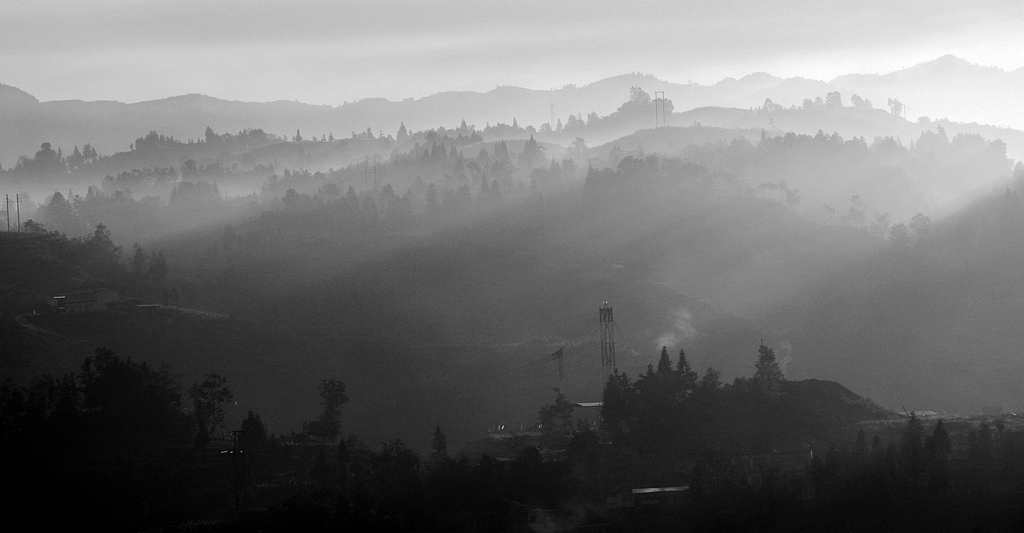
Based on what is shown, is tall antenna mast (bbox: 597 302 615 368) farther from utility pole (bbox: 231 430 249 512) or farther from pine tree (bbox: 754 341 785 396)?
utility pole (bbox: 231 430 249 512)

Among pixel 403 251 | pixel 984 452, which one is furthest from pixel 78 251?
pixel 984 452

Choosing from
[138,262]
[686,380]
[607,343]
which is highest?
[138,262]

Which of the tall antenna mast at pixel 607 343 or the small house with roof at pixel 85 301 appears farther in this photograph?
the small house with roof at pixel 85 301

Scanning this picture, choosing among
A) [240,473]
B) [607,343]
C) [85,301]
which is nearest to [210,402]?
[240,473]

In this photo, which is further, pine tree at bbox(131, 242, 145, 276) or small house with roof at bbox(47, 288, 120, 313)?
pine tree at bbox(131, 242, 145, 276)

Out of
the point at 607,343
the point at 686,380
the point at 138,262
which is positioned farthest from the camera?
the point at 138,262

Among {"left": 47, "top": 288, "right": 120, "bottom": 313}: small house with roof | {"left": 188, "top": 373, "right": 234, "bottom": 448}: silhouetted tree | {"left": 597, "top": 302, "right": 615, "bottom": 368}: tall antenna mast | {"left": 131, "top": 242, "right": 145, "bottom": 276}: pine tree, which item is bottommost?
{"left": 188, "top": 373, "right": 234, "bottom": 448}: silhouetted tree

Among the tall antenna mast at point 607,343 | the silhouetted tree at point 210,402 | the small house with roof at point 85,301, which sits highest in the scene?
the small house with roof at point 85,301

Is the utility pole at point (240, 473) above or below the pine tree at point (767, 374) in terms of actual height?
below

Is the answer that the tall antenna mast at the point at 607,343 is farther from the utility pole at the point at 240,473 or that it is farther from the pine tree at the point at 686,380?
the utility pole at the point at 240,473

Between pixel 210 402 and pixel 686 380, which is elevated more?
pixel 686 380

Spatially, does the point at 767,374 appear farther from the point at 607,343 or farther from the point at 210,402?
the point at 210,402

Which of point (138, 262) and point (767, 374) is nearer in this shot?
point (767, 374)

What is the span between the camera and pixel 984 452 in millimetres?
75812
